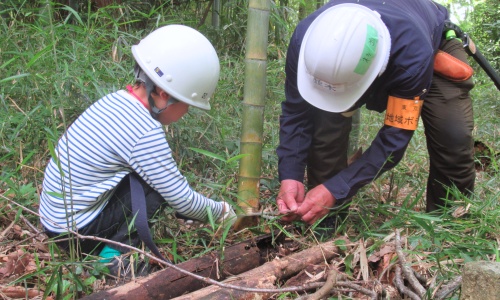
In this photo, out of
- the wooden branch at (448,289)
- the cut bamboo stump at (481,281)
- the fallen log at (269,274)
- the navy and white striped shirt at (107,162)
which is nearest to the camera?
the cut bamboo stump at (481,281)

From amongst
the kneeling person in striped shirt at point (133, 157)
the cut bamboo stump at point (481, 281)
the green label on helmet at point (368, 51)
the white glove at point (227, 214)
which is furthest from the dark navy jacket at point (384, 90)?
the cut bamboo stump at point (481, 281)

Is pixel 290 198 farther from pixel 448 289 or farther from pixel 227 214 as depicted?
pixel 448 289

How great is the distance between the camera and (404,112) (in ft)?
7.70

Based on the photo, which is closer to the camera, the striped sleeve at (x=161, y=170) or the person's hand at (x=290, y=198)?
the striped sleeve at (x=161, y=170)

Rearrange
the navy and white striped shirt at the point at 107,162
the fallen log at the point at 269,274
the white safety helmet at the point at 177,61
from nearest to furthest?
the fallen log at the point at 269,274 → the navy and white striped shirt at the point at 107,162 → the white safety helmet at the point at 177,61

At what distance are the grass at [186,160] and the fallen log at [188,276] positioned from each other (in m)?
0.12

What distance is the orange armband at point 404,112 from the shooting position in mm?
2338

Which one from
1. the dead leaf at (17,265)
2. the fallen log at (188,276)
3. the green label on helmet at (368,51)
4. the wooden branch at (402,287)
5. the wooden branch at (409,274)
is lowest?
the dead leaf at (17,265)

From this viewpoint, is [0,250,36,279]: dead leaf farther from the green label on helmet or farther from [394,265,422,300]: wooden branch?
the green label on helmet

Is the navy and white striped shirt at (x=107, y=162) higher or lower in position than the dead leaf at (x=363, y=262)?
higher

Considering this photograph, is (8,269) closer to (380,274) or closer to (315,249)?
(315,249)

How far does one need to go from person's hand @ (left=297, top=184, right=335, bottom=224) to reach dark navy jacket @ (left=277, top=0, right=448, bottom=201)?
3 centimetres

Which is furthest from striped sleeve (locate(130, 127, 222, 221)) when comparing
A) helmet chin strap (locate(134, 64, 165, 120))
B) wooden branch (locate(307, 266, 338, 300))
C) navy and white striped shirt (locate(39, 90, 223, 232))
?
wooden branch (locate(307, 266, 338, 300))

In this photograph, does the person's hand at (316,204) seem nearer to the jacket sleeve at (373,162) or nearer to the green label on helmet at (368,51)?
the jacket sleeve at (373,162)
